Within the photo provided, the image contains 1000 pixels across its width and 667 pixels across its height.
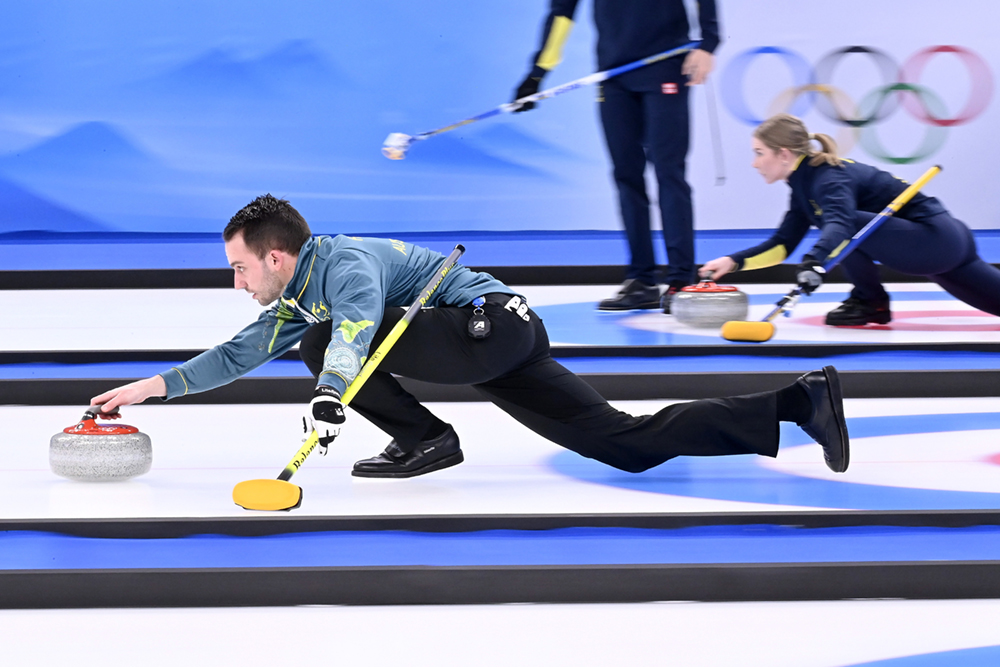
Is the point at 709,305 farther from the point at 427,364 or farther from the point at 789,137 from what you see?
the point at 427,364

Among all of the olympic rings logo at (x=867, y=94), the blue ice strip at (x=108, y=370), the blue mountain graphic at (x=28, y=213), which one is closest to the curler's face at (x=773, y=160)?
the blue ice strip at (x=108, y=370)

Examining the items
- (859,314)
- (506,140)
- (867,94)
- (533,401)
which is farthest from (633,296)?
(867,94)

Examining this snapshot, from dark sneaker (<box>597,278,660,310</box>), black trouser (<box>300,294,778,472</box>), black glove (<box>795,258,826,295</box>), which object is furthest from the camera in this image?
dark sneaker (<box>597,278,660,310</box>)

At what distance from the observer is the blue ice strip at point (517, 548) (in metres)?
1.83

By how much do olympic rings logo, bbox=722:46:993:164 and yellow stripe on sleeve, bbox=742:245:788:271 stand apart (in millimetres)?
3737

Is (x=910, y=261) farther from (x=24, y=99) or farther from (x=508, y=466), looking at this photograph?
(x=24, y=99)

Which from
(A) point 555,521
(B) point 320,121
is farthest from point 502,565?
(B) point 320,121

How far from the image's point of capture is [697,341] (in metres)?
3.68

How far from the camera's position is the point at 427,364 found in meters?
2.24

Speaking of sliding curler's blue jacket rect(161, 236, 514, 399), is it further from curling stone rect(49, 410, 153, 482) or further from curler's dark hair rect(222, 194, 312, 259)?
curling stone rect(49, 410, 153, 482)

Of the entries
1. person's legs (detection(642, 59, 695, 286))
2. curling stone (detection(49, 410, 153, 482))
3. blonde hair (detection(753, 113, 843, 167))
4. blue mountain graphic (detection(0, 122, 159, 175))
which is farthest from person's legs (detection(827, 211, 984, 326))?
blue mountain graphic (detection(0, 122, 159, 175))

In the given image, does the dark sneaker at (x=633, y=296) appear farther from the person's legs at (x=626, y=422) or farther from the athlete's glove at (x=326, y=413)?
the athlete's glove at (x=326, y=413)

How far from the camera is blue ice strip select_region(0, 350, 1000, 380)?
3338mm

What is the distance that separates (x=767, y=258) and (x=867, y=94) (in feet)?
13.2
